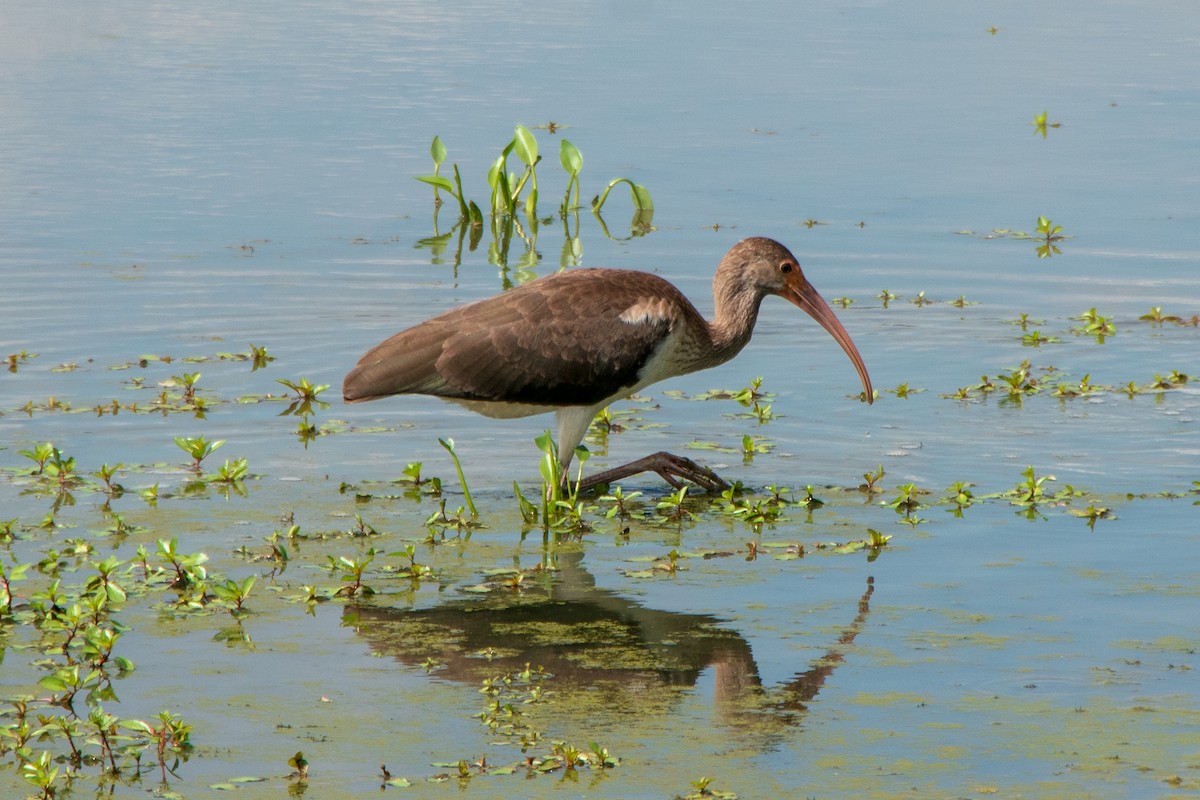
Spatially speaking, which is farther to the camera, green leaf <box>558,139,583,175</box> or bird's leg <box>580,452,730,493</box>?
green leaf <box>558,139,583,175</box>

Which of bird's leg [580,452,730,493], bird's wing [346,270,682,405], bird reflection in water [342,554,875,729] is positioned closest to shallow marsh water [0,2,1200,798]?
bird reflection in water [342,554,875,729]

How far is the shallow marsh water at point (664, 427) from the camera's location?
235 inches

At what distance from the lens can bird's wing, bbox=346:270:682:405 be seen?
8.52 meters

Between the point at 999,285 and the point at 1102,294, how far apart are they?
0.72 m

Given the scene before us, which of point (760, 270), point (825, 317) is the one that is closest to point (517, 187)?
point (825, 317)

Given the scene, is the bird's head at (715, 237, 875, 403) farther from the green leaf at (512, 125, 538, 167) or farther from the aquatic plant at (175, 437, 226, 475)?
the green leaf at (512, 125, 538, 167)

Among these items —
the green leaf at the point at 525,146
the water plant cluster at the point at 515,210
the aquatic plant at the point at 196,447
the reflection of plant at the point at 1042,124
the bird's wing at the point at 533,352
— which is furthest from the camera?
the reflection of plant at the point at 1042,124

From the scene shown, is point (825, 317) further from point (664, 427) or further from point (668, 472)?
point (668, 472)

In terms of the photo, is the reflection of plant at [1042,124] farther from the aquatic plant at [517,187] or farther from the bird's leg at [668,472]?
the bird's leg at [668,472]

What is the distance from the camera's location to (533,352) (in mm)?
8539

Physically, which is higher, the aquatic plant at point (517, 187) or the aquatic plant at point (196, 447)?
the aquatic plant at point (517, 187)

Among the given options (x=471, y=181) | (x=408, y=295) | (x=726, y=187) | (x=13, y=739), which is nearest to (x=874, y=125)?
(x=726, y=187)

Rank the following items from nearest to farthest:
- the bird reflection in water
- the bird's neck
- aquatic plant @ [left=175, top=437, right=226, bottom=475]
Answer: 1. the bird reflection in water
2. aquatic plant @ [left=175, top=437, right=226, bottom=475]
3. the bird's neck

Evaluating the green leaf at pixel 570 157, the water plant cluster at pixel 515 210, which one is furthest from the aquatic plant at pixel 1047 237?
the green leaf at pixel 570 157
